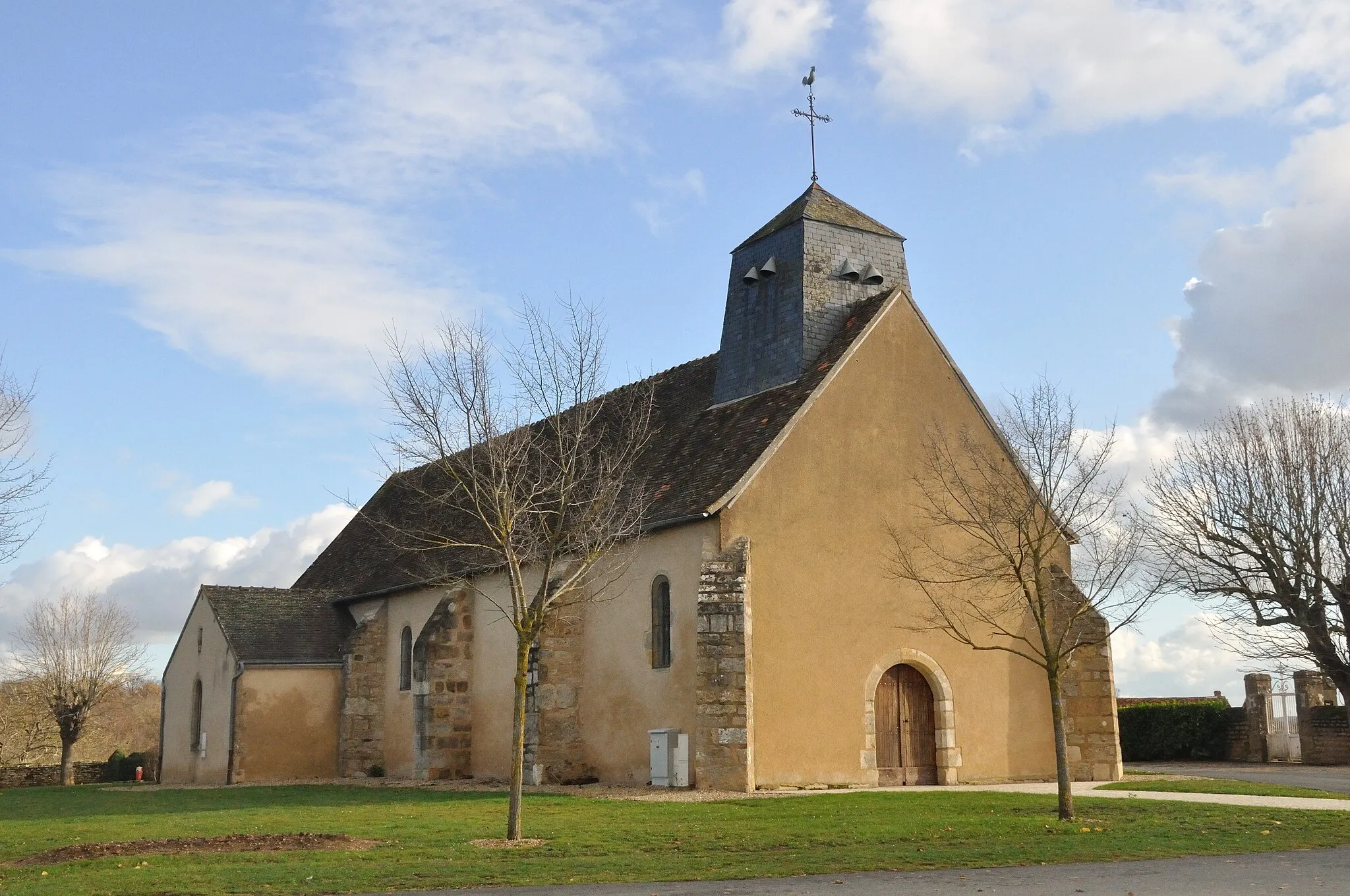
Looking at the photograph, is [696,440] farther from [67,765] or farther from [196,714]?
[67,765]

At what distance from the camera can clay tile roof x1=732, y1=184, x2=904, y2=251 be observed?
2491cm

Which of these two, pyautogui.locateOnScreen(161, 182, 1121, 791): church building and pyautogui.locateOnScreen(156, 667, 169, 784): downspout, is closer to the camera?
pyautogui.locateOnScreen(161, 182, 1121, 791): church building

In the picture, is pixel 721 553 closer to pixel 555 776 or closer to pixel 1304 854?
pixel 555 776

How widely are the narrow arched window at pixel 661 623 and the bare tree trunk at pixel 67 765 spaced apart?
26.3m

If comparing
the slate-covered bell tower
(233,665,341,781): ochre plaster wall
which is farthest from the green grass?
(233,665,341,781): ochre plaster wall

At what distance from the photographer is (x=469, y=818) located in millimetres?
16422

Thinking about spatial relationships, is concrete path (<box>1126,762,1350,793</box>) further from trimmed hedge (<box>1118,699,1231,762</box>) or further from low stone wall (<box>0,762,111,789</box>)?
low stone wall (<box>0,762,111,789</box>)

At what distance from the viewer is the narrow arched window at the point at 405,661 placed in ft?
97.5

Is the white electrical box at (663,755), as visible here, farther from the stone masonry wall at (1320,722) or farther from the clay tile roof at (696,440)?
the stone masonry wall at (1320,722)

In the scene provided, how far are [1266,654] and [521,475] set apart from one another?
66.6 feet

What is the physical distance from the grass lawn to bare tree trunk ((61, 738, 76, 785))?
72.0 ft

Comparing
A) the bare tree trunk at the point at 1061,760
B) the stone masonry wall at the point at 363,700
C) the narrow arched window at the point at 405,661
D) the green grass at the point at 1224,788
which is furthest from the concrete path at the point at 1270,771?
the stone masonry wall at the point at 363,700

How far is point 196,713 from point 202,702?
0.60 meters

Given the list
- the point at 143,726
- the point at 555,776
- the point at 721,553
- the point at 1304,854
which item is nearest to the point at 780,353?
the point at 721,553
